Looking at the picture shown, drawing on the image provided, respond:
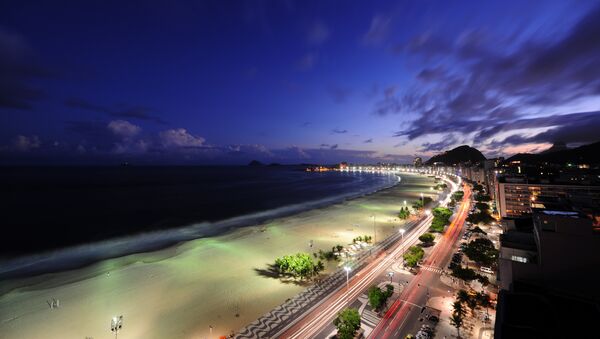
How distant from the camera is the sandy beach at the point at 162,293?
31984mm

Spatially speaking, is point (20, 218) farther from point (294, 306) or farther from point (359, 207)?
point (359, 207)

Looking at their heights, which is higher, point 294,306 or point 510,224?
point 510,224

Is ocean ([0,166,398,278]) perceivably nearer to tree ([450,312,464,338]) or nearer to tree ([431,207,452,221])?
tree ([431,207,452,221])

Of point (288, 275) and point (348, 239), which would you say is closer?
point (288, 275)

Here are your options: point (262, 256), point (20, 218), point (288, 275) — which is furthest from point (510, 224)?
point (20, 218)

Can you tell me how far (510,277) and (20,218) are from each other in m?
129

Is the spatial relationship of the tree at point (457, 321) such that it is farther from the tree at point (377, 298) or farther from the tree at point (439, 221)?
the tree at point (439, 221)

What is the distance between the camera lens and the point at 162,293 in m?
39.7

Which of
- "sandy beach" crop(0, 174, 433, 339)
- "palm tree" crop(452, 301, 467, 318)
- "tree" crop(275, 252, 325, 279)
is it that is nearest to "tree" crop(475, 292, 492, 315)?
"palm tree" crop(452, 301, 467, 318)

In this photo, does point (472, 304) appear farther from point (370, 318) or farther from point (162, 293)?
point (162, 293)

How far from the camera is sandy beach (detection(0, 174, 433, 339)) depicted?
31984 millimetres

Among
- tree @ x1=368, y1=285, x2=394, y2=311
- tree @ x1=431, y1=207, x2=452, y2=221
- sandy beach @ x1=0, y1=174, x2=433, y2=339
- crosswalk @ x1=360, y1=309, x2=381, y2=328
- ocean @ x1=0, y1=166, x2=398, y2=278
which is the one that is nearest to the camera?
crosswalk @ x1=360, y1=309, x2=381, y2=328

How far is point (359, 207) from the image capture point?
10656 centimetres

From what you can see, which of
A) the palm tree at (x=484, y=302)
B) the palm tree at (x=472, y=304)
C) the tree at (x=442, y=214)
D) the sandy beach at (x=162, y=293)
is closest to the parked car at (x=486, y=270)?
the palm tree at (x=484, y=302)
